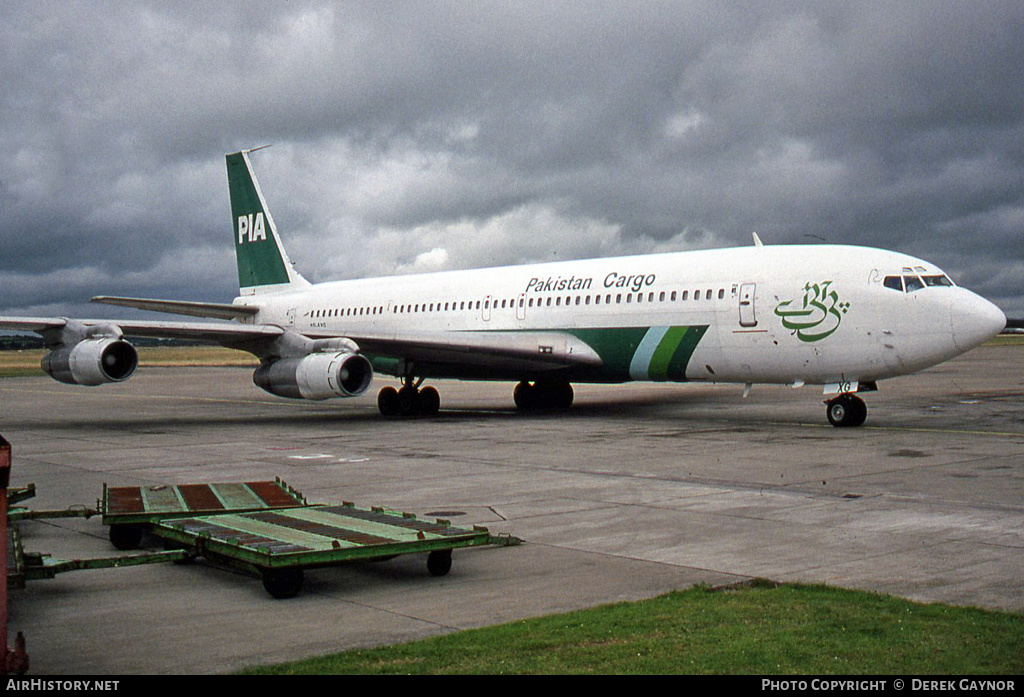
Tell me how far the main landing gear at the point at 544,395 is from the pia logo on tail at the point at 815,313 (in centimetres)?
777

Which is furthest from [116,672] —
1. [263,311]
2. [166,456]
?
[263,311]

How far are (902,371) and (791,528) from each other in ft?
33.8

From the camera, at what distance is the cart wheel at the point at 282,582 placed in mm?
6395

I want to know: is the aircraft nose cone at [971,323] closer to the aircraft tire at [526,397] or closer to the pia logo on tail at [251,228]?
the aircraft tire at [526,397]

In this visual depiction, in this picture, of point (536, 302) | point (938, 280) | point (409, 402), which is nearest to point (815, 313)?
point (938, 280)

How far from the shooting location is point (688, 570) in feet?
23.3

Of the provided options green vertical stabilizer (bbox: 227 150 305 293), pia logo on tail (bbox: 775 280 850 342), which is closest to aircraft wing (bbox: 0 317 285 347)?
green vertical stabilizer (bbox: 227 150 305 293)

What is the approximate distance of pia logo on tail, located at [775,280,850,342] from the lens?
18.0 m

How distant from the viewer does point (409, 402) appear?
24141mm

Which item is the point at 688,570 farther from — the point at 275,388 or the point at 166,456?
the point at 275,388

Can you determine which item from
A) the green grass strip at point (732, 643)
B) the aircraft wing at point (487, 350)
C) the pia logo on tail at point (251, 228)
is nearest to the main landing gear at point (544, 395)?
the aircraft wing at point (487, 350)

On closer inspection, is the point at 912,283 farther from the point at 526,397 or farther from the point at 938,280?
the point at 526,397

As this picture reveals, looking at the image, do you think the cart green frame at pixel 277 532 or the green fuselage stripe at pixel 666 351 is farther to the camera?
the green fuselage stripe at pixel 666 351

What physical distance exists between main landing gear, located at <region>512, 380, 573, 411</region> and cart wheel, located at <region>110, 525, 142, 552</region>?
17138 millimetres
